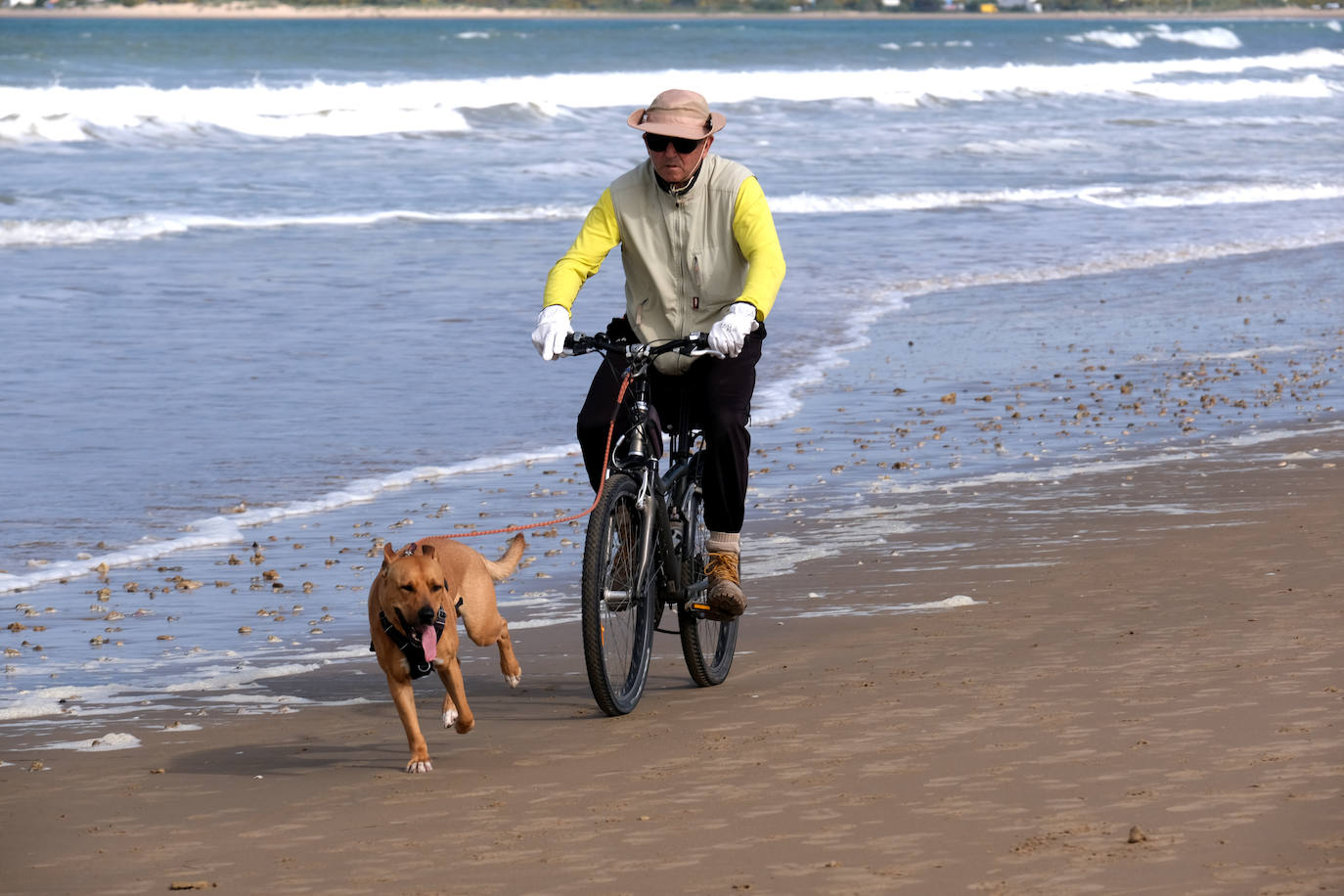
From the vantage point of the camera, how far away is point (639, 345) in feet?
17.5

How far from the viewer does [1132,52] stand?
10112 centimetres

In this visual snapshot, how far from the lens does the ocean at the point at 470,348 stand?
7621 mm

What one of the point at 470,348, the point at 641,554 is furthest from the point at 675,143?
the point at 470,348

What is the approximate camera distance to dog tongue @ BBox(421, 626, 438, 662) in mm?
4781

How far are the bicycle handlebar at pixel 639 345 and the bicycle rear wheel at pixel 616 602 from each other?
1.25 feet

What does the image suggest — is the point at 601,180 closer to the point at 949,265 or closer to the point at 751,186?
the point at 949,265

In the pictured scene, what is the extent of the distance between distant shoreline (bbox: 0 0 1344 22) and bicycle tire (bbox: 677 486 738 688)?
120m

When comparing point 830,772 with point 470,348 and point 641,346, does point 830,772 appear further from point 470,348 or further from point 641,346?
point 470,348

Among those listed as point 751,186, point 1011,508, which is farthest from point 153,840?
point 1011,508

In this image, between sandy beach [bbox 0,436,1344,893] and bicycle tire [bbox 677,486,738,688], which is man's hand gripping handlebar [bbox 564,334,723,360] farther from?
sandy beach [bbox 0,436,1344,893]

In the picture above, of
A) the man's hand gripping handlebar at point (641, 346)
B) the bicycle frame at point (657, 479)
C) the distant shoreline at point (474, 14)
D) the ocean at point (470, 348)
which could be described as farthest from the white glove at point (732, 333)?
the distant shoreline at point (474, 14)

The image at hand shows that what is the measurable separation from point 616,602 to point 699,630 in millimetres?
536

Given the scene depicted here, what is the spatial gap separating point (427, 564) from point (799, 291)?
40.6 feet

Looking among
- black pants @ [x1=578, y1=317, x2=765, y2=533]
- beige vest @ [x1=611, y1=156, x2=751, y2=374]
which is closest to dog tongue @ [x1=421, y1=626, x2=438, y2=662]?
black pants @ [x1=578, y1=317, x2=765, y2=533]
